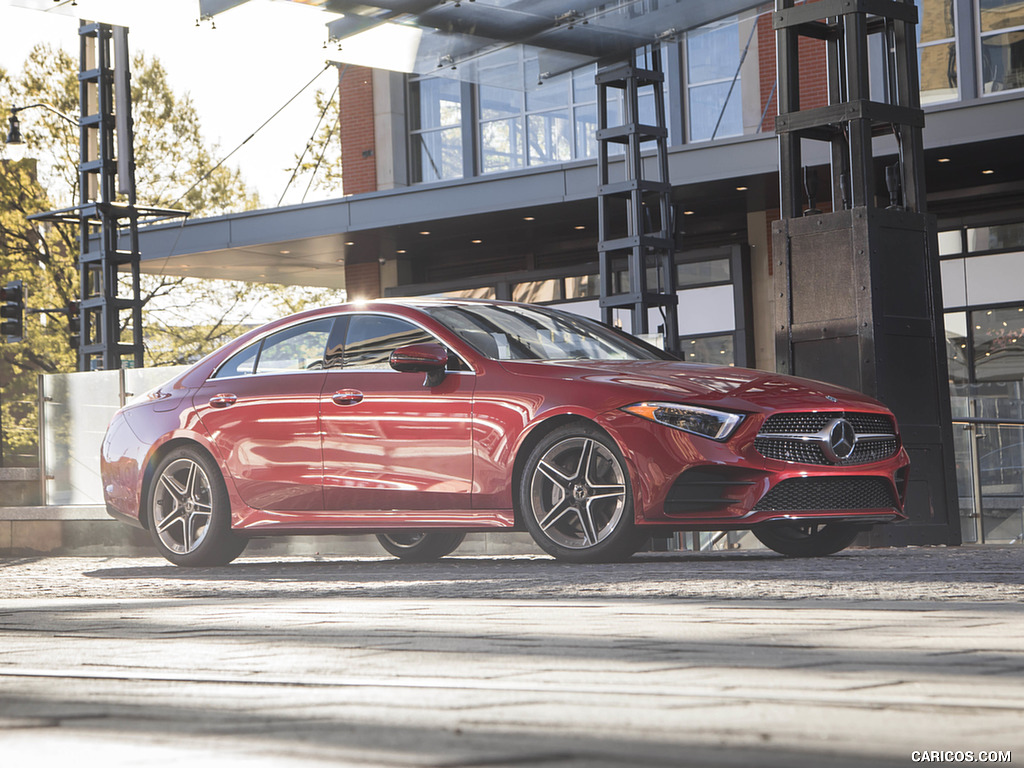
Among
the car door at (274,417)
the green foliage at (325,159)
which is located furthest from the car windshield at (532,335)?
the green foliage at (325,159)

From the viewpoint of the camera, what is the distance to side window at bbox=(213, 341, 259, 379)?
9047 mm

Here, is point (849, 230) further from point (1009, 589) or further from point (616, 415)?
point (1009, 589)

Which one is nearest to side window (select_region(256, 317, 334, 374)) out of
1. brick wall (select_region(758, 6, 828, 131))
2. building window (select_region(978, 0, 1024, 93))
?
building window (select_region(978, 0, 1024, 93))

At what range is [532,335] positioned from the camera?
8328 millimetres

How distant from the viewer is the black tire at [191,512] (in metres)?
8.86

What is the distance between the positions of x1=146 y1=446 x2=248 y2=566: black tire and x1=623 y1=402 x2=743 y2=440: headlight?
2.91 m

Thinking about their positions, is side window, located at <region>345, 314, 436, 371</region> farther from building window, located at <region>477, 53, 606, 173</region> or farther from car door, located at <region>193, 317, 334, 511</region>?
building window, located at <region>477, 53, 606, 173</region>

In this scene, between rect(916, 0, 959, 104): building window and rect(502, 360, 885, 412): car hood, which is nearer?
rect(502, 360, 885, 412): car hood

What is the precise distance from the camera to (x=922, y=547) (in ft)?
30.9

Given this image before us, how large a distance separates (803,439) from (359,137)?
838 inches

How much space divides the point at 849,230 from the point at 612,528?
2.98 meters

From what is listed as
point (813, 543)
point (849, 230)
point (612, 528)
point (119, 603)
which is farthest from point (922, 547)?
point (119, 603)

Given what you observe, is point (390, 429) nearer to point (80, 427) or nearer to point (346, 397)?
point (346, 397)

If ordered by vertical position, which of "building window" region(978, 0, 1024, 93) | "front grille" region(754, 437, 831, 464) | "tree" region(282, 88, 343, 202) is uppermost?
"tree" region(282, 88, 343, 202)
